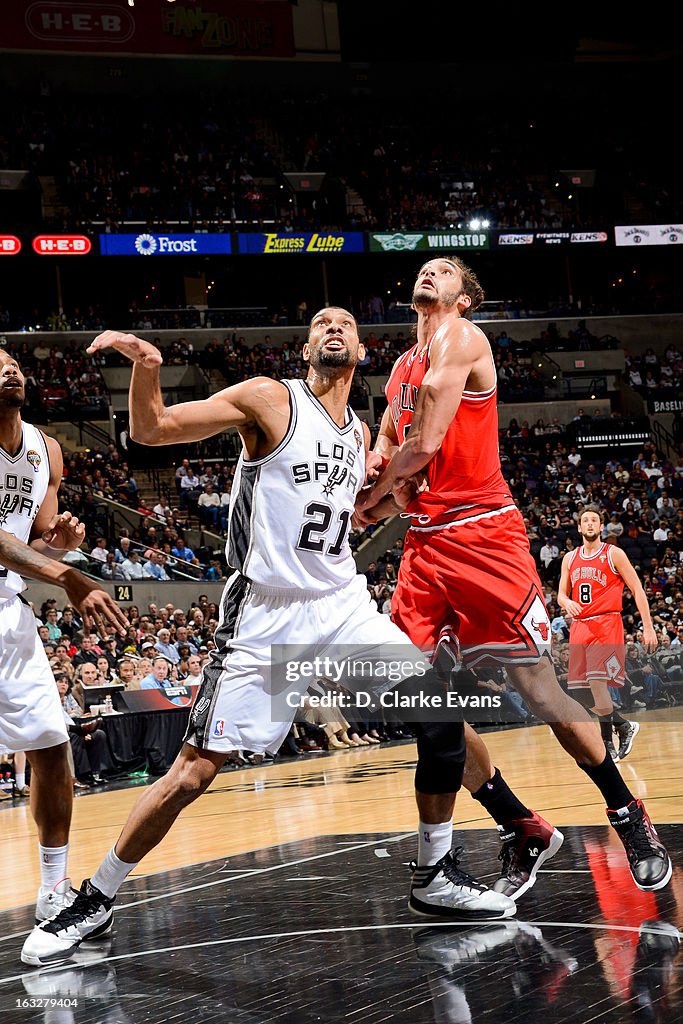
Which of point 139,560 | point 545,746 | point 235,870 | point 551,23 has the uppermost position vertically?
point 551,23

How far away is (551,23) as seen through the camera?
35062 mm

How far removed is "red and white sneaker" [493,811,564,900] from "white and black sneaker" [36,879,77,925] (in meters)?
1.78

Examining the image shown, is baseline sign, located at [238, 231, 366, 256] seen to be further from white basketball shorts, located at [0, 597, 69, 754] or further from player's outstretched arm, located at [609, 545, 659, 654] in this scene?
Answer: white basketball shorts, located at [0, 597, 69, 754]

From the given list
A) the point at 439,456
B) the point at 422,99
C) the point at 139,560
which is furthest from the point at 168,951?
the point at 422,99

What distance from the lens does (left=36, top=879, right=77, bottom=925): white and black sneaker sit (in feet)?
14.6

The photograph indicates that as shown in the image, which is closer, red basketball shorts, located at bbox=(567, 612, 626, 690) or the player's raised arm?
the player's raised arm

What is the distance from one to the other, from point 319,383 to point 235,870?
2.90 metres

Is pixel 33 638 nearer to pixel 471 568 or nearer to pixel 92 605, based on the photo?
pixel 92 605

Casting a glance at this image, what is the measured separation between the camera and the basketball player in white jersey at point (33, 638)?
4375 mm

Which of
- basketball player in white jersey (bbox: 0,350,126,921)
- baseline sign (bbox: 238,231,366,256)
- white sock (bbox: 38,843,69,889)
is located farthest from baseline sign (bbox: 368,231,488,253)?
white sock (bbox: 38,843,69,889)

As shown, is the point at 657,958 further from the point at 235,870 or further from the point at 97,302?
the point at 97,302

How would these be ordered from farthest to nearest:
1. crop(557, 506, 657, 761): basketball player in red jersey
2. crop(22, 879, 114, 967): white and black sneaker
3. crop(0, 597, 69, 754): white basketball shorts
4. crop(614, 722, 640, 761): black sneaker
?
crop(614, 722, 640, 761): black sneaker → crop(557, 506, 657, 761): basketball player in red jersey → crop(0, 597, 69, 754): white basketball shorts → crop(22, 879, 114, 967): white and black sneaker

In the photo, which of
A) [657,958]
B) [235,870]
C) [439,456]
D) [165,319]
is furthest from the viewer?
[165,319]

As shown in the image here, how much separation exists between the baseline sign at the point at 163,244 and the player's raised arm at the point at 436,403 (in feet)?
80.4
